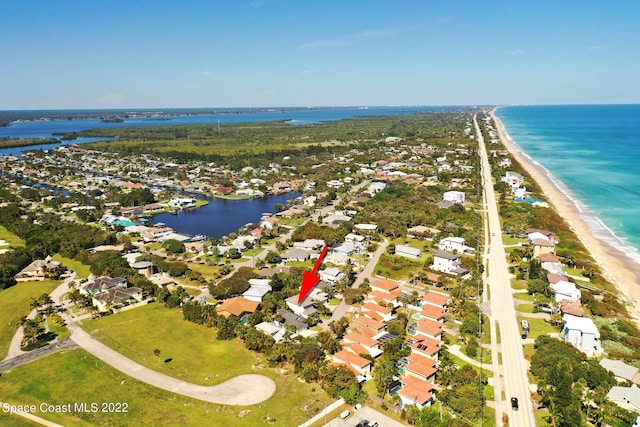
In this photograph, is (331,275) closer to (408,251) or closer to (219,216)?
(408,251)

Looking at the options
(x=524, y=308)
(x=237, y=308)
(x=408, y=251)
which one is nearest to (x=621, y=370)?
(x=524, y=308)

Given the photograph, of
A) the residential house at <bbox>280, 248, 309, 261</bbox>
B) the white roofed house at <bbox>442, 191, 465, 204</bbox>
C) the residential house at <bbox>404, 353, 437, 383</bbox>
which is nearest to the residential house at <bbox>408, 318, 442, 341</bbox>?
the residential house at <bbox>404, 353, 437, 383</bbox>

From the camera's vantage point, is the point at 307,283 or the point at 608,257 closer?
the point at 307,283

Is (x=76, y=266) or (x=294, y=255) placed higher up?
(x=294, y=255)

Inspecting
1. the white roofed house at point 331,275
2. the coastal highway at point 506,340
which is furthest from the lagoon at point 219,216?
the coastal highway at point 506,340

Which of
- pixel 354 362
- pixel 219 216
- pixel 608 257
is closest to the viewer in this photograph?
pixel 354 362
